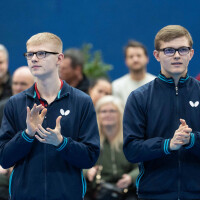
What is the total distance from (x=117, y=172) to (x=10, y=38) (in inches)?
331

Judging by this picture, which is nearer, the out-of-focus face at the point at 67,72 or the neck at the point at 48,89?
the neck at the point at 48,89

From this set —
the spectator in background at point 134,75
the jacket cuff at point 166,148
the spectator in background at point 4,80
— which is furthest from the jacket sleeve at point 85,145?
Result: the spectator in background at point 134,75

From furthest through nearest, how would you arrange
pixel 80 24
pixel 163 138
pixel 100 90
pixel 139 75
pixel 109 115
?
pixel 80 24 → pixel 139 75 → pixel 100 90 → pixel 109 115 → pixel 163 138

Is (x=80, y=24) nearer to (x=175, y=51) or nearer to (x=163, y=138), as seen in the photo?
(x=175, y=51)

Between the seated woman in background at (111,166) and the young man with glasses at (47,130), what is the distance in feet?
5.80

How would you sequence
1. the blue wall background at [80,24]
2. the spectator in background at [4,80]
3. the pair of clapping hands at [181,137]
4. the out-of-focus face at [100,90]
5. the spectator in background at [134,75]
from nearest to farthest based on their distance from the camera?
the pair of clapping hands at [181,137]
the spectator in background at [4,80]
the out-of-focus face at [100,90]
the spectator in background at [134,75]
the blue wall background at [80,24]

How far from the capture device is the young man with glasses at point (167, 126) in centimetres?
349

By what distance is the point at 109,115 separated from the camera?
5.79 metres

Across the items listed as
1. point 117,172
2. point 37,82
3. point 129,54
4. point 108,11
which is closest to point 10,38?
point 108,11

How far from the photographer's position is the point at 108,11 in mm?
12539

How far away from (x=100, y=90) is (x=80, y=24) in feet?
20.5

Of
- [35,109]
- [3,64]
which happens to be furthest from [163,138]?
[3,64]

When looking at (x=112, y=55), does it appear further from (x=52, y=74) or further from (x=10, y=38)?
(x=52, y=74)

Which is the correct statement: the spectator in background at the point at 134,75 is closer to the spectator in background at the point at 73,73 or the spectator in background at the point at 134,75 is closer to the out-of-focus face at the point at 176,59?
the spectator in background at the point at 73,73
